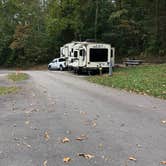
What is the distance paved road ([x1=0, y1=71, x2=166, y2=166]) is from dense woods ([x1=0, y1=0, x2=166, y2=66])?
29000 millimetres

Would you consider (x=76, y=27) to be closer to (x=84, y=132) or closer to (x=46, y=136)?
(x=84, y=132)

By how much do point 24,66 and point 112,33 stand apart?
15207 mm

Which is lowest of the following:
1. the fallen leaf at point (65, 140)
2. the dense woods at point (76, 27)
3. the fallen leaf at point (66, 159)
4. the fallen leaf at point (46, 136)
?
the fallen leaf at point (46, 136)

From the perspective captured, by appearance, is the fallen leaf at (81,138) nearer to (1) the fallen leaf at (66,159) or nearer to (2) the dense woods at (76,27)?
(1) the fallen leaf at (66,159)

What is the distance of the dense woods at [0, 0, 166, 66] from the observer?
42219 millimetres

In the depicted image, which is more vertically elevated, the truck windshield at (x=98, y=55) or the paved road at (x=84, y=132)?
the truck windshield at (x=98, y=55)

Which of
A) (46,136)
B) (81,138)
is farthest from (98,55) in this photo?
(81,138)

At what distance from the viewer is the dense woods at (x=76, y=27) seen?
139 ft

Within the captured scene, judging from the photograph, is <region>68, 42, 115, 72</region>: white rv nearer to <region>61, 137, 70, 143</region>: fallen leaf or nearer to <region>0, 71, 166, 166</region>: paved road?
<region>0, 71, 166, 166</region>: paved road

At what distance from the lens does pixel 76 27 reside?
162 feet

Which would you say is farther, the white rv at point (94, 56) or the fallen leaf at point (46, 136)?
the white rv at point (94, 56)

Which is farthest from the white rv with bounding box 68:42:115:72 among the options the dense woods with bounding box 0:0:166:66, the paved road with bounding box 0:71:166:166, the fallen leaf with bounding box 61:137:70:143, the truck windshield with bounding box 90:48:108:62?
the fallen leaf with bounding box 61:137:70:143

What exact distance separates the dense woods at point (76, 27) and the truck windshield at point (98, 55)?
10051mm

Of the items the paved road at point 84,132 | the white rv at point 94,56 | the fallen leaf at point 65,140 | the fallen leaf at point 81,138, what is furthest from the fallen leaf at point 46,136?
the white rv at point 94,56
